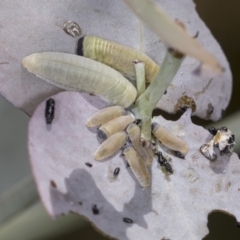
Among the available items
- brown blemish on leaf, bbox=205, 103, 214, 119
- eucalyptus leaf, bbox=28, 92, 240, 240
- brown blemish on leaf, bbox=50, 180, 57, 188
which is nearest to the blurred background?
brown blemish on leaf, bbox=205, 103, 214, 119

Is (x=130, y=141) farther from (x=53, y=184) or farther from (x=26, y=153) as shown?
(x=26, y=153)

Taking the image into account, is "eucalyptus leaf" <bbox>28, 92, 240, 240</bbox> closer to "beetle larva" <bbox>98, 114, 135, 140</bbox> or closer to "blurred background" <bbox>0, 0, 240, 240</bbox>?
"beetle larva" <bbox>98, 114, 135, 140</bbox>

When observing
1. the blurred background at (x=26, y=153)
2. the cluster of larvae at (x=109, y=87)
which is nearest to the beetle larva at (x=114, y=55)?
the cluster of larvae at (x=109, y=87)

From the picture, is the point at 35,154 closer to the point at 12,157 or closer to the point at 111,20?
the point at 111,20

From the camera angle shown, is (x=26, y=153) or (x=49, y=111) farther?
(x=26, y=153)

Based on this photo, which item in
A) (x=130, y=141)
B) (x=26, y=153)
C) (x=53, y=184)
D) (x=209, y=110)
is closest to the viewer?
(x=53, y=184)

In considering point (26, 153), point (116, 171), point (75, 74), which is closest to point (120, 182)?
point (116, 171)
